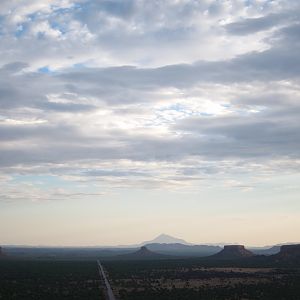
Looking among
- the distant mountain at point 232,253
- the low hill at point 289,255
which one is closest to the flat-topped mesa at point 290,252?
the low hill at point 289,255

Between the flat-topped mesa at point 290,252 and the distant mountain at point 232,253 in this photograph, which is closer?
the flat-topped mesa at point 290,252

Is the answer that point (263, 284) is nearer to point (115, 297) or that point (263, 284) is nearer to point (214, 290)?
point (214, 290)

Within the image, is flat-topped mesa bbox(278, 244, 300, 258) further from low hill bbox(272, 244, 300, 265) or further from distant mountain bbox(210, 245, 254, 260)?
distant mountain bbox(210, 245, 254, 260)

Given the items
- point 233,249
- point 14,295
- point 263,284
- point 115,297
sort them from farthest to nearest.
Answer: point 233,249 → point 263,284 → point 14,295 → point 115,297

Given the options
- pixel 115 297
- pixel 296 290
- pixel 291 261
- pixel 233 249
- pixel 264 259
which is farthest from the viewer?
pixel 233 249

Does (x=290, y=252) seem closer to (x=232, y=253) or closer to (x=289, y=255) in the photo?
(x=289, y=255)

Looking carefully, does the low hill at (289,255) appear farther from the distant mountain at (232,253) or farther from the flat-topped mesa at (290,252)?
the distant mountain at (232,253)

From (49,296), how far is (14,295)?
3954mm

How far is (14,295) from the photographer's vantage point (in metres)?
57.3

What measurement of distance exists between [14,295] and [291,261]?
95.9 metres

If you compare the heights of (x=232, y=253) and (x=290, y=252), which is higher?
(x=290, y=252)

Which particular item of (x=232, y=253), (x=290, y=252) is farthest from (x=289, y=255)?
(x=232, y=253)

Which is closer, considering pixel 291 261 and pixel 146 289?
pixel 146 289

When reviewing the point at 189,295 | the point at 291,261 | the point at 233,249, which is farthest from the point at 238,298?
the point at 233,249
